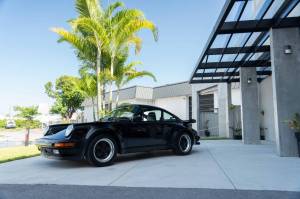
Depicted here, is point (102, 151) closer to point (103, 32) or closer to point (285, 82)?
point (285, 82)

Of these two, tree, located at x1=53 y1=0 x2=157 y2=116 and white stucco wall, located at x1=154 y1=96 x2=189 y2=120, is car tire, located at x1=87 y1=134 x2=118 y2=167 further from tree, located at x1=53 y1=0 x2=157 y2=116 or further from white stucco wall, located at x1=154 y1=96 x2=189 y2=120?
white stucco wall, located at x1=154 y1=96 x2=189 y2=120

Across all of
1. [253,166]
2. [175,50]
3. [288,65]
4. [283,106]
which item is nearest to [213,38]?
[288,65]

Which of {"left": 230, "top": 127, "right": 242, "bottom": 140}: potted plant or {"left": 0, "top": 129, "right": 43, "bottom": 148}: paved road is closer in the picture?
{"left": 0, "top": 129, "right": 43, "bottom": 148}: paved road

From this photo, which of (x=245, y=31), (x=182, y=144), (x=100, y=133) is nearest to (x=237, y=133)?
(x=182, y=144)

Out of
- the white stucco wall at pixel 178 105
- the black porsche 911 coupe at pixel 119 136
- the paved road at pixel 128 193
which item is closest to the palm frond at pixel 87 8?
the black porsche 911 coupe at pixel 119 136

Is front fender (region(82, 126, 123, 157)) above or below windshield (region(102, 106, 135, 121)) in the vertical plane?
below

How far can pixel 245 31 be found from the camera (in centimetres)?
645

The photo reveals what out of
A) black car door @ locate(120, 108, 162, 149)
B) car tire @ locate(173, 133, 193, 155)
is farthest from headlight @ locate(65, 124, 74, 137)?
car tire @ locate(173, 133, 193, 155)

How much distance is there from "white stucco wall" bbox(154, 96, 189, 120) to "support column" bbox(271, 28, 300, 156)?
43.1ft

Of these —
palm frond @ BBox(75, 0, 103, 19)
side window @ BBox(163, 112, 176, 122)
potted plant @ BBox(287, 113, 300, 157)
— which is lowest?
potted plant @ BBox(287, 113, 300, 157)

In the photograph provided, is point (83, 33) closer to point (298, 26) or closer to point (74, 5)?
point (74, 5)

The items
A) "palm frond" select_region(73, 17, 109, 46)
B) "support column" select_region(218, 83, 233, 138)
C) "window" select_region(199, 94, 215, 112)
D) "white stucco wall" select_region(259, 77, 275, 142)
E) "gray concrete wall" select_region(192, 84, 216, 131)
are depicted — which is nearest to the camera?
"palm frond" select_region(73, 17, 109, 46)

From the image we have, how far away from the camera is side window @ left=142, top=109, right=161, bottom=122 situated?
6.35 metres

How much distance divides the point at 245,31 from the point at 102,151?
4768mm
